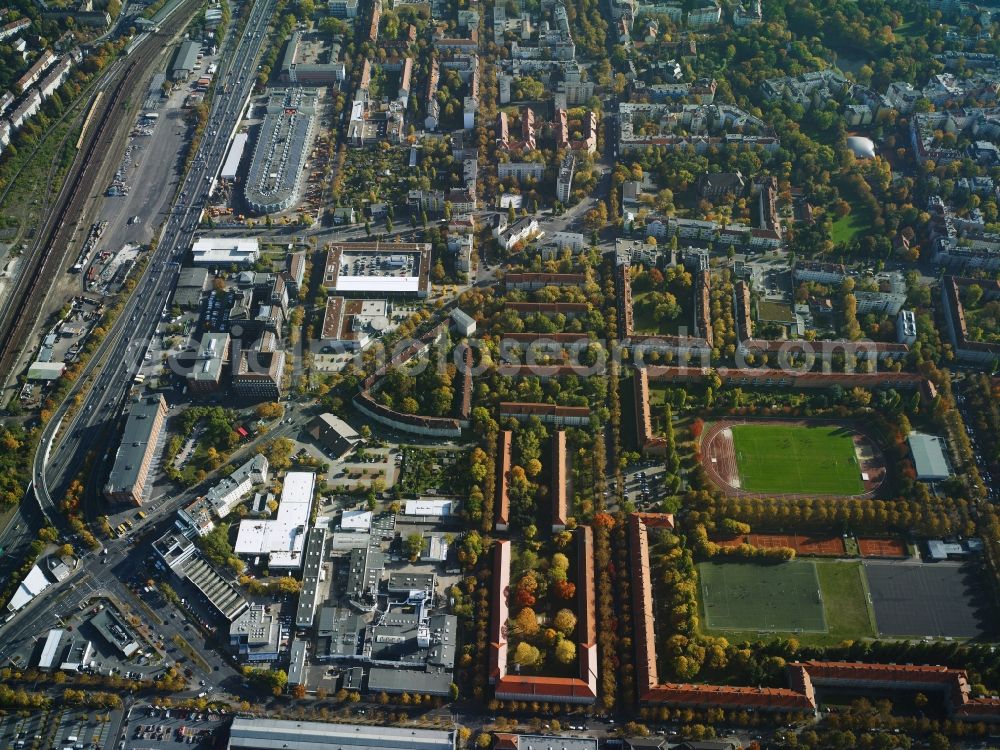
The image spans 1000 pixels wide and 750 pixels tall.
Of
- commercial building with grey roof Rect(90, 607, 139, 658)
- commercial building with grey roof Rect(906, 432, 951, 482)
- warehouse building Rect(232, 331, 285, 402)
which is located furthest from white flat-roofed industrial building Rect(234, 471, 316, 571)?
commercial building with grey roof Rect(906, 432, 951, 482)

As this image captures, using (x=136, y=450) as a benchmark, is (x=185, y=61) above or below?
above

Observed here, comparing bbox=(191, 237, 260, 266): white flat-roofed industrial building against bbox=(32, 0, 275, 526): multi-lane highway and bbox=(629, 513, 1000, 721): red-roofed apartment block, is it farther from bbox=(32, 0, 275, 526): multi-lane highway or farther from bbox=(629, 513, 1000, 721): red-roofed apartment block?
bbox=(629, 513, 1000, 721): red-roofed apartment block

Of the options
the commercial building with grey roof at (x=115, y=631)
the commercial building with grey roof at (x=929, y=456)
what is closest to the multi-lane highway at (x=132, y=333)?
the commercial building with grey roof at (x=115, y=631)

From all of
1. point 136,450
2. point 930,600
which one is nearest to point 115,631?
point 136,450

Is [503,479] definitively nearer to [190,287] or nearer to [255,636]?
[255,636]

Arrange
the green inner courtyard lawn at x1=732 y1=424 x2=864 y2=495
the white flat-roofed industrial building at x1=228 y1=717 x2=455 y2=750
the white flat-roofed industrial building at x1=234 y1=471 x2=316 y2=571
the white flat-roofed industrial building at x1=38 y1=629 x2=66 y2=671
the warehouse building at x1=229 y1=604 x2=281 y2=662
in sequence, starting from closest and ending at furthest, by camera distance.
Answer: the white flat-roofed industrial building at x1=228 y1=717 x2=455 y2=750 < the white flat-roofed industrial building at x1=38 y1=629 x2=66 y2=671 < the warehouse building at x1=229 y1=604 x2=281 y2=662 < the white flat-roofed industrial building at x1=234 y1=471 x2=316 y2=571 < the green inner courtyard lawn at x1=732 y1=424 x2=864 y2=495

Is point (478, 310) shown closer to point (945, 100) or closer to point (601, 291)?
point (601, 291)

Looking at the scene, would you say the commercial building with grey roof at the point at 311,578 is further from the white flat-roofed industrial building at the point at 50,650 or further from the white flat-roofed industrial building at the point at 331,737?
the white flat-roofed industrial building at the point at 50,650
